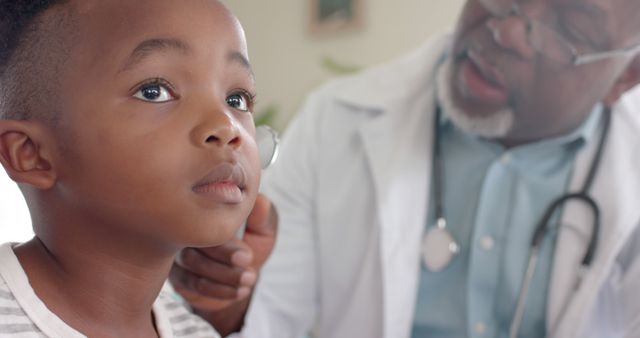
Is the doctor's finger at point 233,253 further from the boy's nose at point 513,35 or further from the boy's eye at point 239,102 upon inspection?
the boy's nose at point 513,35

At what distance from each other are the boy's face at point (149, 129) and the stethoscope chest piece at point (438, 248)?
68 cm

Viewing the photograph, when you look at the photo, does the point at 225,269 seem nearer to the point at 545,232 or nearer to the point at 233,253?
the point at 233,253

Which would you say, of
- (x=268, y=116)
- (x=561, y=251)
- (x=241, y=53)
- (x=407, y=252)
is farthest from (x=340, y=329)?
(x=268, y=116)

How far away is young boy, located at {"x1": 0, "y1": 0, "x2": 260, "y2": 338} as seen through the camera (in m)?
0.51

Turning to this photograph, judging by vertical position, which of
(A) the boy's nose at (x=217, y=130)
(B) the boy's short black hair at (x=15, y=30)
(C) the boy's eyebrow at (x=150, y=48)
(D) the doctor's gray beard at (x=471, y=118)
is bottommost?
(D) the doctor's gray beard at (x=471, y=118)

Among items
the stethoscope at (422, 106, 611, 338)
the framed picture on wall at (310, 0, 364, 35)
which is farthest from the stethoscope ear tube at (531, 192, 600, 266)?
the framed picture on wall at (310, 0, 364, 35)

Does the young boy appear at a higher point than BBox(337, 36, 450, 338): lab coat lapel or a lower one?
higher

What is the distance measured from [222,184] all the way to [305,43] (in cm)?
180

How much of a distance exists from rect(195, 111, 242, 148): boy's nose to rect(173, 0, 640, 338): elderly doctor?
2.02 feet

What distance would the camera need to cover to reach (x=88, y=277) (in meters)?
0.56

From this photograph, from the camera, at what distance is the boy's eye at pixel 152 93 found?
520 millimetres

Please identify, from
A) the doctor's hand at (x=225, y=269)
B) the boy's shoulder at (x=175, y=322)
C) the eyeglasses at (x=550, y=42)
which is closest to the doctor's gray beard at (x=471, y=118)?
the eyeglasses at (x=550, y=42)

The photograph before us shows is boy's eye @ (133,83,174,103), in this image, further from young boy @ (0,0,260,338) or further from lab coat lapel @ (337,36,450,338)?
lab coat lapel @ (337,36,450,338)

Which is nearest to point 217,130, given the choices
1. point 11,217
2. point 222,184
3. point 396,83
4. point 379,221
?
point 222,184
